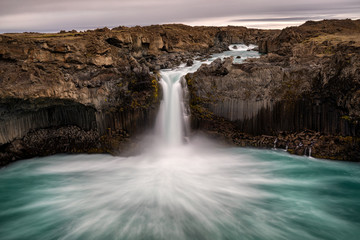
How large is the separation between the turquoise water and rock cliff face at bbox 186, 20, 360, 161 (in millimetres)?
960

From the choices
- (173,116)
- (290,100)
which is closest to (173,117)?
(173,116)

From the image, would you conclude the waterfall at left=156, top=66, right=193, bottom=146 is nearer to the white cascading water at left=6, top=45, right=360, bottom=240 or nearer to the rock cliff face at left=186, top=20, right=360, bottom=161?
the white cascading water at left=6, top=45, right=360, bottom=240

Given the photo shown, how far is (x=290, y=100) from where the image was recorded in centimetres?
1262

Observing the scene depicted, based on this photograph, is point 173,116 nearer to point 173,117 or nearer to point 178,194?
point 173,117

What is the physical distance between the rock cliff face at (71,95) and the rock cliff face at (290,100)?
334cm

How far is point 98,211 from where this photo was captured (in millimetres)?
8484

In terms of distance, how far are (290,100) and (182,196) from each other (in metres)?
7.58

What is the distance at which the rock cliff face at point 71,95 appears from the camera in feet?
37.6

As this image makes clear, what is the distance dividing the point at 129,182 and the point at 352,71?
1114 centimetres

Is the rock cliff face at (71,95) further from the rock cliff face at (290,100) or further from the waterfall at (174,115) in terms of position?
the rock cliff face at (290,100)

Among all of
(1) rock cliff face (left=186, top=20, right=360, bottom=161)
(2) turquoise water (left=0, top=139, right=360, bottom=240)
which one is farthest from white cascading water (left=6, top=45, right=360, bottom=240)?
(1) rock cliff face (left=186, top=20, right=360, bottom=161)

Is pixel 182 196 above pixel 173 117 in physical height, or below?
below

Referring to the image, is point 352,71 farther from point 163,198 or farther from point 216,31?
point 216,31

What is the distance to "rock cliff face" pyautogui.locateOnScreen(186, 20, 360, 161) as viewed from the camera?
11445mm
